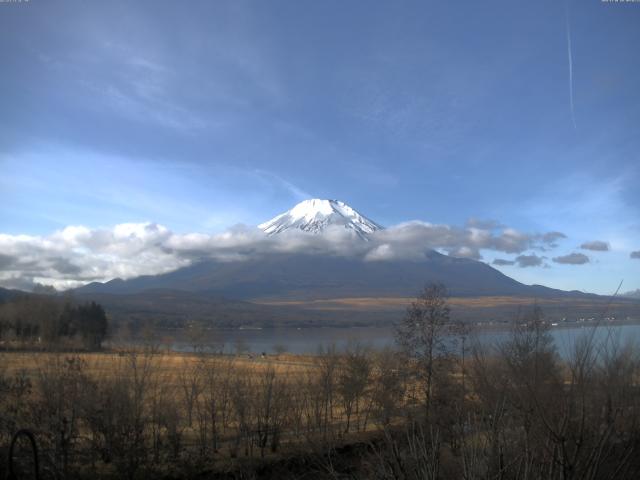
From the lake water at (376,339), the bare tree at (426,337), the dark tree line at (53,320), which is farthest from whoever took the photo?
the dark tree line at (53,320)

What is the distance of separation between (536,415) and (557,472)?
0.64m

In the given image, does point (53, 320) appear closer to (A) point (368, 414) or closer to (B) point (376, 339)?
(A) point (368, 414)

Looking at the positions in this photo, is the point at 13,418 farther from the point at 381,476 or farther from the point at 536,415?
the point at 536,415

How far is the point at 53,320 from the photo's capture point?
48.4 meters

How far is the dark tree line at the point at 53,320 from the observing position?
38.2 m

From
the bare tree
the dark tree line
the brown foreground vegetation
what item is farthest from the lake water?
the dark tree line

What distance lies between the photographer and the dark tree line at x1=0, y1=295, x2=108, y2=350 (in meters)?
38.2

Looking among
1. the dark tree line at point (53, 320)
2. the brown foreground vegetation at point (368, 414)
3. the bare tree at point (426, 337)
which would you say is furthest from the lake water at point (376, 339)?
the dark tree line at point (53, 320)

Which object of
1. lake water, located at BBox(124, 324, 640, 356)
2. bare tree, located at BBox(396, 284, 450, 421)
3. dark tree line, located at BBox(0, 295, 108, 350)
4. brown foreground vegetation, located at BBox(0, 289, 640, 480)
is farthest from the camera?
dark tree line, located at BBox(0, 295, 108, 350)

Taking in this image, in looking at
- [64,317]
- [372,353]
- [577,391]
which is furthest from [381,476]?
[64,317]

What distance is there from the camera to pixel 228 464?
20125 millimetres

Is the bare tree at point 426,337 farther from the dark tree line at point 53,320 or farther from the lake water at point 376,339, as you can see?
the dark tree line at point 53,320

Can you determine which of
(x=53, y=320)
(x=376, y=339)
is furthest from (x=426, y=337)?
(x=376, y=339)

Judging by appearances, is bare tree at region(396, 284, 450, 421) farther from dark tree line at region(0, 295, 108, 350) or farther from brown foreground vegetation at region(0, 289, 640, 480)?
dark tree line at region(0, 295, 108, 350)
